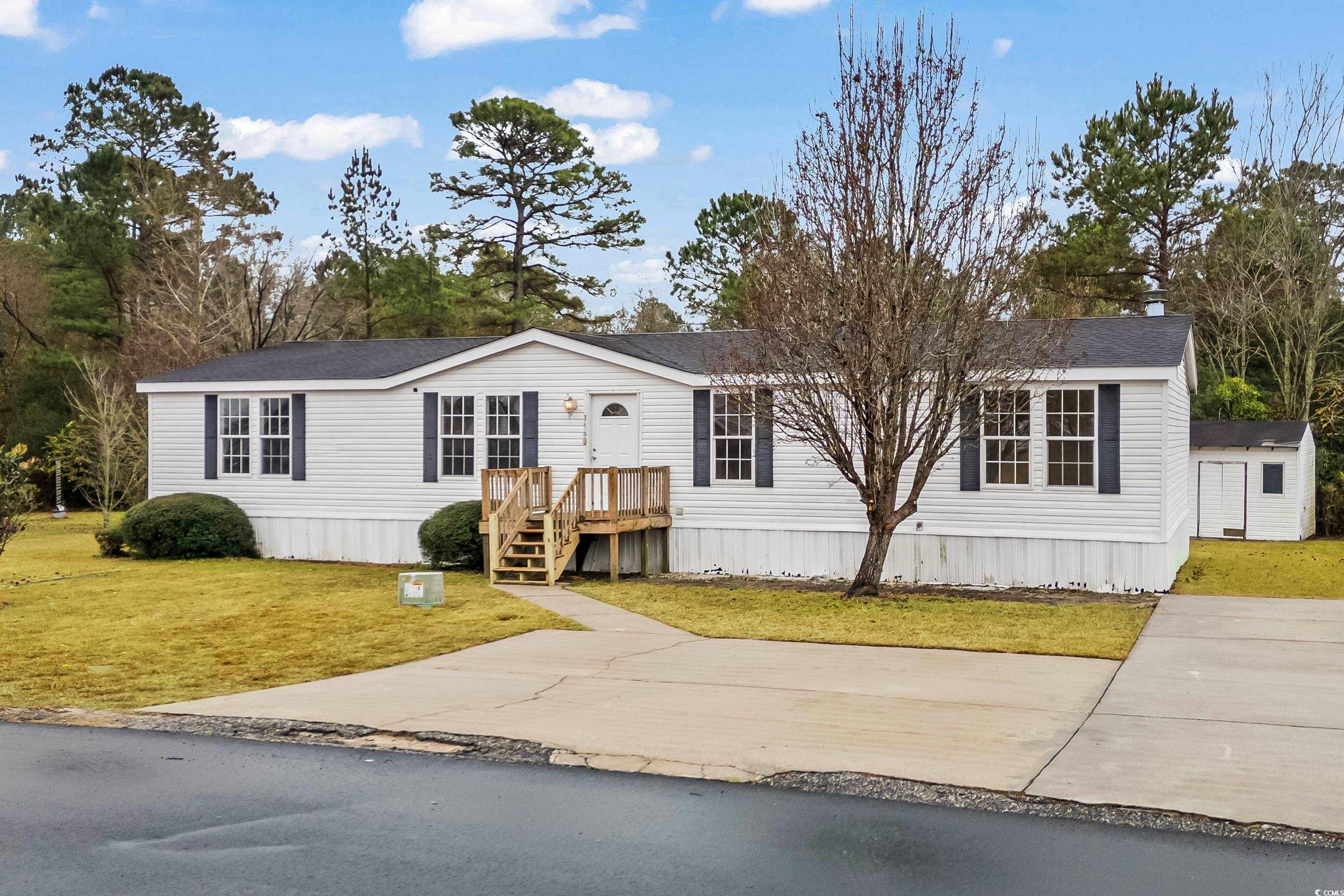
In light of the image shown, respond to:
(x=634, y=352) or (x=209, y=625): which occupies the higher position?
(x=634, y=352)

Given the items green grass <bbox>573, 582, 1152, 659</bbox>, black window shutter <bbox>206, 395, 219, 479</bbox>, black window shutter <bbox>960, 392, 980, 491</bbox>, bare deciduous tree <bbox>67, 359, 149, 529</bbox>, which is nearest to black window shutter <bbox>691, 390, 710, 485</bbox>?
green grass <bbox>573, 582, 1152, 659</bbox>

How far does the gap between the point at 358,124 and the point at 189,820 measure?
4027 cm

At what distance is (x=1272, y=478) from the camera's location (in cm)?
2253

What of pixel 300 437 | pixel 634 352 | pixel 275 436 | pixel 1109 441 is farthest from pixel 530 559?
pixel 1109 441

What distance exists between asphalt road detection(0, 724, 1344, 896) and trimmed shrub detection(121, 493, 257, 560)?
502 inches

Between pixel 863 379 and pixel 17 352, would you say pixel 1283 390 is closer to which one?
pixel 863 379

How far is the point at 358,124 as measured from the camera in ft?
139

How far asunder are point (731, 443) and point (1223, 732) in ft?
34.4

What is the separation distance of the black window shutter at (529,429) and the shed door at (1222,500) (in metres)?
13.8

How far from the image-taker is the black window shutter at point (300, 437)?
1939cm

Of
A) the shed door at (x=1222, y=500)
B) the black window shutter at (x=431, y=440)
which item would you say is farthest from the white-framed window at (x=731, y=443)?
the shed door at (x=1222, y=500)

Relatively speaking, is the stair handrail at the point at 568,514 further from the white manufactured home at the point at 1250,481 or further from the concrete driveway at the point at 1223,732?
the white manufactured home at the point at 1250,481

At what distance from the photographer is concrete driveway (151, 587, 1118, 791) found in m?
6.84

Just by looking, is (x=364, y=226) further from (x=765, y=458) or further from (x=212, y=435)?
(x=765, y=458)
